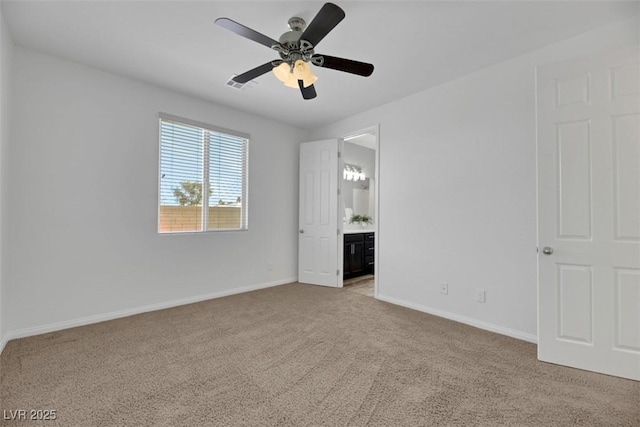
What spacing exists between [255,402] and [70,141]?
3082 mm

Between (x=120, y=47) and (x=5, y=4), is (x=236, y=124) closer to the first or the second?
(x=120, y=47)

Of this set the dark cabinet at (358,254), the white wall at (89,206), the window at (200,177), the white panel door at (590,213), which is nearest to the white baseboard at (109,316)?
the white wall at (89,206)

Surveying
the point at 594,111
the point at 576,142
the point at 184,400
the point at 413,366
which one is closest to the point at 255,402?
the point at 184,400

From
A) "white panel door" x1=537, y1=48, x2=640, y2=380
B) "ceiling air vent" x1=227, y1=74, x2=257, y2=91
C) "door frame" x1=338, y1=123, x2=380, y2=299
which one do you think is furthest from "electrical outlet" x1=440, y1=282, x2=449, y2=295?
"ceiling air vent" x1=227, y1=74, x2=257, y2=91

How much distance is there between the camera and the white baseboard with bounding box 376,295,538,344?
269 centimetres

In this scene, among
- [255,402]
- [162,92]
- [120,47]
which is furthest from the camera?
[162,92]

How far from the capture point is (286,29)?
243cm

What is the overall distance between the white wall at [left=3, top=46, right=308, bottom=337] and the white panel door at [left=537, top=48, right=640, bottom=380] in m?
3.74

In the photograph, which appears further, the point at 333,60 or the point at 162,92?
the point at 162,92

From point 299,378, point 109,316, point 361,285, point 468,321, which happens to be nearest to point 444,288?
point 468,321

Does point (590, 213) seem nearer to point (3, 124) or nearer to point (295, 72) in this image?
point (295, 72)

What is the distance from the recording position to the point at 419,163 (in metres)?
3.62

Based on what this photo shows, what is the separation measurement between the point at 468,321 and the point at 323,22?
309 cm

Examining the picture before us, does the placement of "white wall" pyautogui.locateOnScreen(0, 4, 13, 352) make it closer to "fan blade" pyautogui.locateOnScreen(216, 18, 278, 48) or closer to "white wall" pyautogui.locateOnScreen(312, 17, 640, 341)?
"fan blade" pyautogui.locateOnScreen(216, 18, 278, 48)
